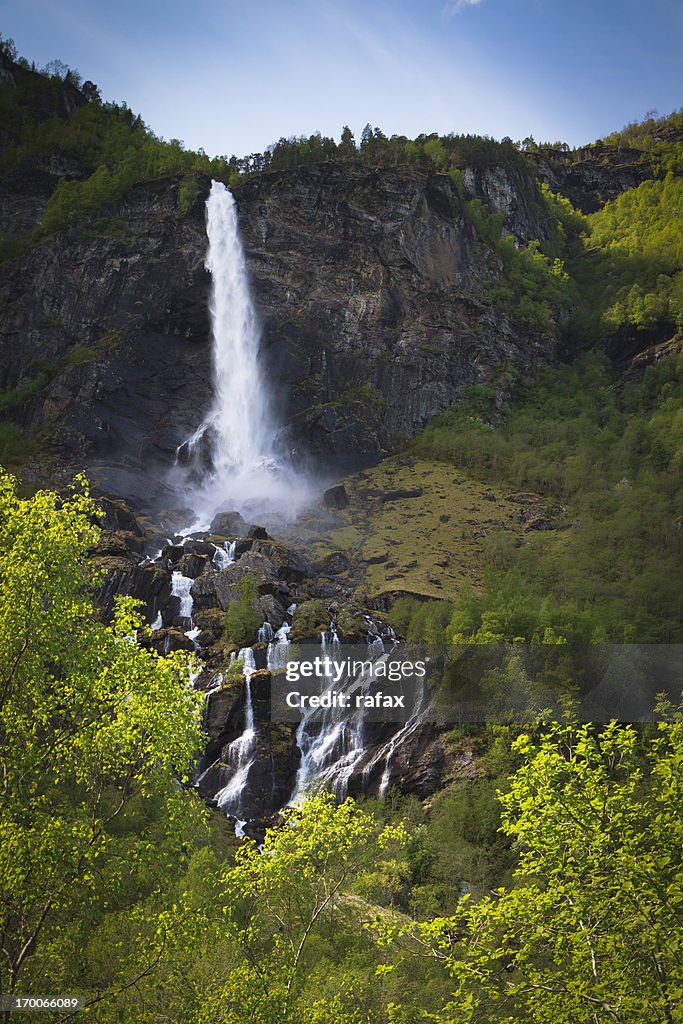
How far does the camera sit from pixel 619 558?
68.8 metres

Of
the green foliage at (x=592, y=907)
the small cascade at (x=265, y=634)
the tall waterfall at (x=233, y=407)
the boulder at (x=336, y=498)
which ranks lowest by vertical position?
the green foliage at (x=592, y=907)

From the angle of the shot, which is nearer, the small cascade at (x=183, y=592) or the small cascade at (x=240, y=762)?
the small cascade at (x=240, y=762)

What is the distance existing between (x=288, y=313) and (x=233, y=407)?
15502 mm

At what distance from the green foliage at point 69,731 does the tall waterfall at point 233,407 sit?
77554 millimetres

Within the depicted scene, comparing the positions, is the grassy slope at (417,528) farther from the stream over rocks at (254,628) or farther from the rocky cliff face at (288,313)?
the rocky cliff face at (288,313)

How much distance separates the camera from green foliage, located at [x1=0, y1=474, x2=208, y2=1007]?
12625 mm

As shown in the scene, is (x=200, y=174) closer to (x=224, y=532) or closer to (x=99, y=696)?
(x=224, y=532)

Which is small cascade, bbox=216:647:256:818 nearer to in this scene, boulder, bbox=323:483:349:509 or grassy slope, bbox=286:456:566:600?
grassy slope, bbox=286:456:566:600

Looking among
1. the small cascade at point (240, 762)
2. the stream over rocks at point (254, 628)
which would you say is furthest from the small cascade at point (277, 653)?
the small cascade at point (240, 762)

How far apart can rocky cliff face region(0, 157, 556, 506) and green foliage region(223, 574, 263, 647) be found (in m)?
43.4

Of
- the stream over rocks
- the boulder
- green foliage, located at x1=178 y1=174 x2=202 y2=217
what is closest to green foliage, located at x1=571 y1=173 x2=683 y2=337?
the boulder

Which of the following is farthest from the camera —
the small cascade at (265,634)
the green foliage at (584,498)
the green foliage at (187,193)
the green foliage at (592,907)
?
the green foliage at (187,193)

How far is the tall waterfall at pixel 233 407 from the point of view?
96.4 metres

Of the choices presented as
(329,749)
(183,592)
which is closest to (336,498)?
(183,592)
